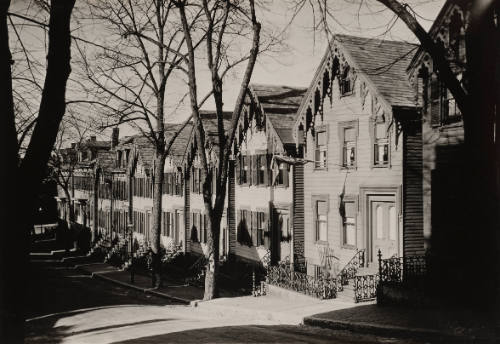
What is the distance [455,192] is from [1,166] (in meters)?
15.2

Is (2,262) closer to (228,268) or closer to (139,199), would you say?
(228,268)

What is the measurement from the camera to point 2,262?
5.16 metres

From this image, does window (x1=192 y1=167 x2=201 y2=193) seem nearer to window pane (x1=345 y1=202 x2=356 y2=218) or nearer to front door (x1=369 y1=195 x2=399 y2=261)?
window pane (x1=345 y1=202 x2=356 y2=218)

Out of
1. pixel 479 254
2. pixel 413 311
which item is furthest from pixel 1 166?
pixel 479 254

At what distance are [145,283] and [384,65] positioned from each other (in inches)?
756

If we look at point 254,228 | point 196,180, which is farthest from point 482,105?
point 196,180

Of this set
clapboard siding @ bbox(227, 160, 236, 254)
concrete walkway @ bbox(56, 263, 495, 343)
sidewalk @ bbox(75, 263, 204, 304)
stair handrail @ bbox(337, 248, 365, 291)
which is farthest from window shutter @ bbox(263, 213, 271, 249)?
stair handrail @ bbox(337, 248, 365, 291)

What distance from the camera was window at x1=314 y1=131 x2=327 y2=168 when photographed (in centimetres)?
2377

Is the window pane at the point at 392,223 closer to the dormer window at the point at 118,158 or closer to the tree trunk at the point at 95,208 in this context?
the dormer window at the point at 118,158

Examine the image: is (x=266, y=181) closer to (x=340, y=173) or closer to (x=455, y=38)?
(x=340, y=173)

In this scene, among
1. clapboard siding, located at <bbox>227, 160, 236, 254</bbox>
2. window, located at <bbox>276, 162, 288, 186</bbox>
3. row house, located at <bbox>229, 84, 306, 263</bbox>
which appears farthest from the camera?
clapboard siding, located at <bbox>227, 160, 236, 254</bbox>

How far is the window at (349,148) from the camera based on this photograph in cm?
2180

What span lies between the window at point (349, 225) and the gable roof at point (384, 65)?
482cm

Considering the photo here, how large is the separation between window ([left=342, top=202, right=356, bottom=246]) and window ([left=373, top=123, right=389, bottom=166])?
7.57 feet
